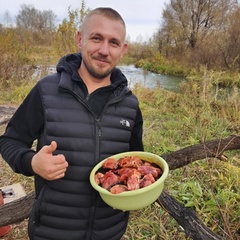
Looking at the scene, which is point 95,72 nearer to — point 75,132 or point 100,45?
point 100,45

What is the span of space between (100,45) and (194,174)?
2.36 m

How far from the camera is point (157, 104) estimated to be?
7.23 m

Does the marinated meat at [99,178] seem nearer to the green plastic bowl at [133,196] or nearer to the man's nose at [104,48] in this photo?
the green plastic bowl at [133,196]

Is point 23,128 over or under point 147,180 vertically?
over

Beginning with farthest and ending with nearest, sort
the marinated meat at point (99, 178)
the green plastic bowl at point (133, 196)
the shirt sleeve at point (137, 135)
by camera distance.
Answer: the shirt sleeve at point (137, 135) < the marinated meat at point (99, 178) < the green plastic bowl at point (133, 196)

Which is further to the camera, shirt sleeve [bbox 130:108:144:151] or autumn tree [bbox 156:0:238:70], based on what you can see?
autumn tree [bbox 156:0:238:70]

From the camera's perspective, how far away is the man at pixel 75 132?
116cm

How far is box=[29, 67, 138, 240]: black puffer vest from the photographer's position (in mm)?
1153

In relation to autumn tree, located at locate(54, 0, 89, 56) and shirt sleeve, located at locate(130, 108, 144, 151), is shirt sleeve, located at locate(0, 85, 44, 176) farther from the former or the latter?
autumn tree, located at locate(54, 0, 89, 56)

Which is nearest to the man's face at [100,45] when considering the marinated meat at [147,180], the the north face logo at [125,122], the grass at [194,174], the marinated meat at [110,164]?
the the north face logo at [125,122]

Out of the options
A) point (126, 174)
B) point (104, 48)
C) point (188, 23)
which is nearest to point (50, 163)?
point (126, 174)

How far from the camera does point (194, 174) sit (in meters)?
3.11

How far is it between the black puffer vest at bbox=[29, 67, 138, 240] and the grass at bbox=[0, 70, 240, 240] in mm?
707

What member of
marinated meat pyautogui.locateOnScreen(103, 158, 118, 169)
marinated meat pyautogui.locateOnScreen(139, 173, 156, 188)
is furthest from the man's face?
marinated meat pyautogui.locateOnScreen(139, 173, 156, 188)
